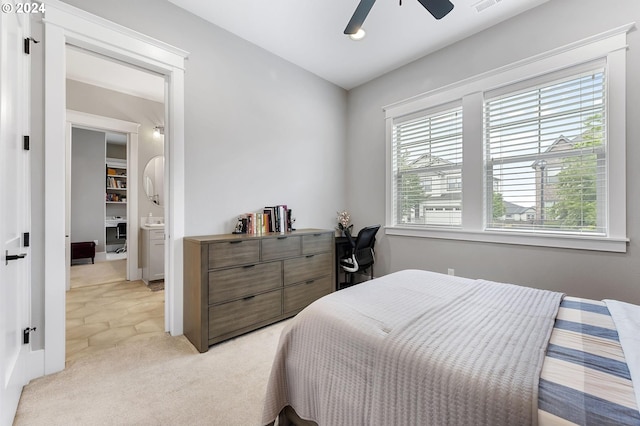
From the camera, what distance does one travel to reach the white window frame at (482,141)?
2.04 metres

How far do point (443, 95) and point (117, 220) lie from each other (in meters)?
7.53

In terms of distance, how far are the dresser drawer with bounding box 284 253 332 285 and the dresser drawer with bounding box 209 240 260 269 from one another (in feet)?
1.26

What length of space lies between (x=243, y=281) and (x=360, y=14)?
2.19 meters

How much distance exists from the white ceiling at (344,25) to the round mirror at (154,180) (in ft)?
8.82

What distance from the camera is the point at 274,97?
3154 mm

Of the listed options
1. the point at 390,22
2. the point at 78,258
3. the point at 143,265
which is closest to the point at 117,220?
the point at 78,258

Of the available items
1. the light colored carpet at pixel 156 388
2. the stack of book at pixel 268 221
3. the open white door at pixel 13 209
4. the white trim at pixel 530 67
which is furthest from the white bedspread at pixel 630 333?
the stack of book at pixel 268 221

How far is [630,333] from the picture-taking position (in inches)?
39.6

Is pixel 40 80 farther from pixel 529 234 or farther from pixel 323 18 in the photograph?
pixel 529 234

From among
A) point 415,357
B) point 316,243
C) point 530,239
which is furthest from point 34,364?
point 530,239

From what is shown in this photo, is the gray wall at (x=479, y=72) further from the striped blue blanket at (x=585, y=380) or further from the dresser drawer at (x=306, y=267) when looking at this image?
the striped blue blanket at (x=585, y=380)

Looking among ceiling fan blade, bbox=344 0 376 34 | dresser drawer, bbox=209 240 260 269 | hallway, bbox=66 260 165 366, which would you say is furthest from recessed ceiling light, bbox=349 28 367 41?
hallway, bbox=66 260 165 366

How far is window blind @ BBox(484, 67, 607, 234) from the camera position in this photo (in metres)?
2.19

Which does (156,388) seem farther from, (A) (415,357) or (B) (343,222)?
(B) (343,222)
